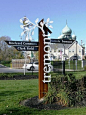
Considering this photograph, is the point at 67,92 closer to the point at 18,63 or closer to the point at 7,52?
the point at 18,63

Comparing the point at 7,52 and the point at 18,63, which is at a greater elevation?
the point at 7,52

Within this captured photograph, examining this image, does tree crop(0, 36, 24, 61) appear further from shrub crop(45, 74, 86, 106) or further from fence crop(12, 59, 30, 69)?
shrub crop(45, 74, 86, 106)

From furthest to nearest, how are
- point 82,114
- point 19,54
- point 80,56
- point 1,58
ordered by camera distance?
point 80,56
point 1,58
point 19,54
point 82,114

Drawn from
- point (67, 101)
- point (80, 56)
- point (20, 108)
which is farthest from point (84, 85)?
point (80, 56)

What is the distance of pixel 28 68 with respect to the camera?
31.0 m

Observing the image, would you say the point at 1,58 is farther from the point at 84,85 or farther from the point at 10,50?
the point at 84,85

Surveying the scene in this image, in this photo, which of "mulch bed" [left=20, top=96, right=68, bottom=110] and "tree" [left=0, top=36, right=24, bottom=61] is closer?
"mulch bed" [left=20, top=96, right=68, bottom=110]

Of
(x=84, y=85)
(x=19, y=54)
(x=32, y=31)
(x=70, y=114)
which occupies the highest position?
(x=19, y=54)

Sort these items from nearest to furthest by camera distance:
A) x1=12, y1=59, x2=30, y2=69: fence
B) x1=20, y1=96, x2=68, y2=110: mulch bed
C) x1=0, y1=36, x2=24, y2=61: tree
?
x1=20, y1=96, x2=68, y2=110: mulch bed, x1=12, y1=59, x2=30, y2=69: fence, x1=0, y1=36, x2=24, y2=61: tree

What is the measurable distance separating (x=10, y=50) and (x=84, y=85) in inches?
1712

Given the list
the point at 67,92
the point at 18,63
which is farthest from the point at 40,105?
the point at 18,63

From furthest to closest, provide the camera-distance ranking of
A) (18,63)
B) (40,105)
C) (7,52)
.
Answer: (7,52) → (18,63) → (40,105)

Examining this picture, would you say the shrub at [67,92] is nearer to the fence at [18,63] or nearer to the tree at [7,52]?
the fence at [18,63]

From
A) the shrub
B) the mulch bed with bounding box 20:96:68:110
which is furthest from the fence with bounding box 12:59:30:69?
the mulch bed with bounding box 20:96:68:110
